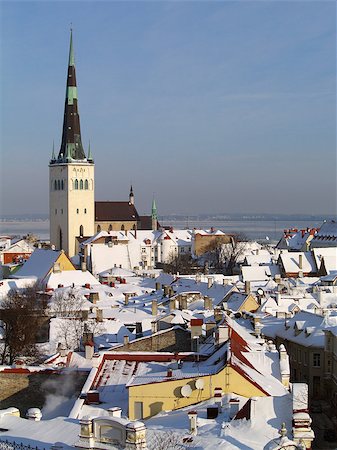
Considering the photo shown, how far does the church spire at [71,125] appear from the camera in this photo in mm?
108875

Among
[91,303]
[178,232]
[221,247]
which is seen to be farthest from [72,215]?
[91,303]

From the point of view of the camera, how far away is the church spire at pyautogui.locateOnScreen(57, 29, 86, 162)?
109 m

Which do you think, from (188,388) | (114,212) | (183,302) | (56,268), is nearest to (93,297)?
(183,302)

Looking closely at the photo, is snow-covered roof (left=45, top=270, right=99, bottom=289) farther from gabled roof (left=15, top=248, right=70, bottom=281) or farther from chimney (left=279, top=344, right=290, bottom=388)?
chimney (left=279, top=344, right=290, bottom=388)

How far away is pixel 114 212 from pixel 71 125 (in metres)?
17.2

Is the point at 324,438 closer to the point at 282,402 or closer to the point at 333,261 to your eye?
the point at 282,402

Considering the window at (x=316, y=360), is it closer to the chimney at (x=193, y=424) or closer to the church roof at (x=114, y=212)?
the chimney at (x=193, y=424)

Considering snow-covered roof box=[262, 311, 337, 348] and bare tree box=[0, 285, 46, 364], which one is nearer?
bare tree box=[0, 285, 46, 364]

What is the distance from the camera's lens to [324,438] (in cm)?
2725

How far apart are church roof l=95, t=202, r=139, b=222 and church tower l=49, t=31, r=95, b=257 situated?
800 cm

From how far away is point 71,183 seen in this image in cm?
11044

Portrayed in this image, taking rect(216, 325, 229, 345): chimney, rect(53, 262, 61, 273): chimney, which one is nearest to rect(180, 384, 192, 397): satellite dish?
rect(216, 325, 229, 345): chimney

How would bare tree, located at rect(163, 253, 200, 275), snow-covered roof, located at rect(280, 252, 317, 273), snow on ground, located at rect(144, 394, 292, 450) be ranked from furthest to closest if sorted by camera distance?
bare tree, located at rect(163, 253, 200, 275)
snow-covered roof, located at rect(280, 252, 317, 273)
snow on ground, located at rect(144, 394, 292, 450)

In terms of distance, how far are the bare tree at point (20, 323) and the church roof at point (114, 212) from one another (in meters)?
71.9
